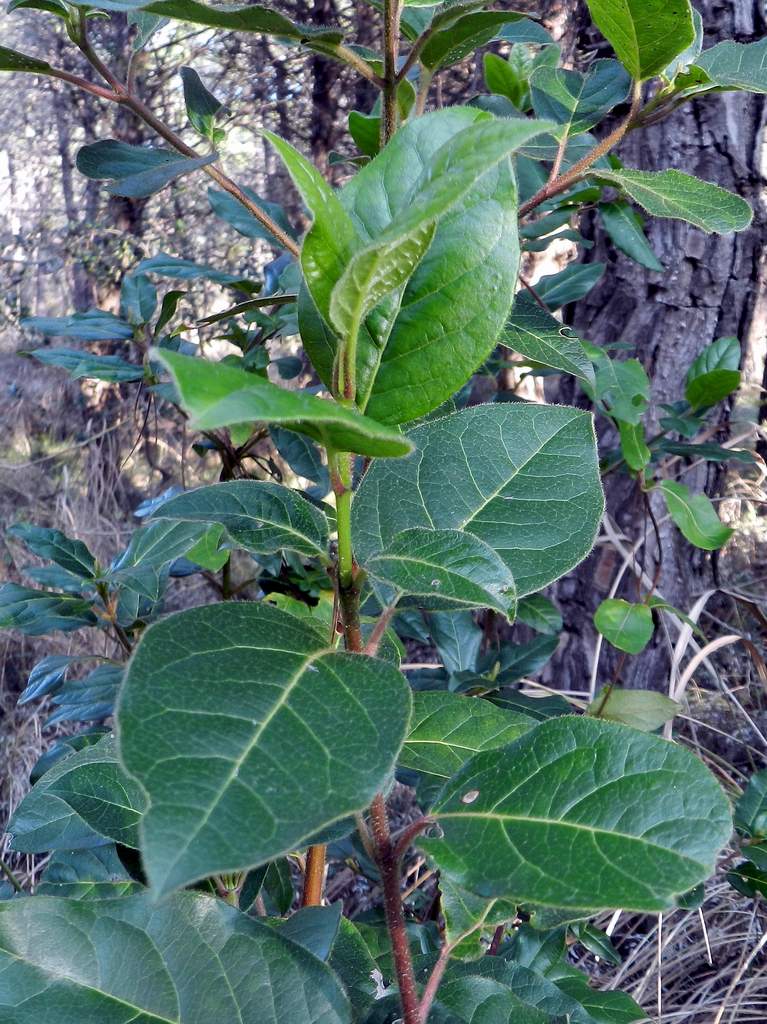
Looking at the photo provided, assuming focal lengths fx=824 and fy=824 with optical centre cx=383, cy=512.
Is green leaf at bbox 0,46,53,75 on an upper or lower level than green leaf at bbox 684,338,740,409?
upper

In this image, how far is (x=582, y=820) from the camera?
400mm

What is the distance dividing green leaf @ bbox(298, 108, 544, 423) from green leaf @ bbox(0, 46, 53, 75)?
1.21ft

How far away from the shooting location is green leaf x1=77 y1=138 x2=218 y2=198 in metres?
0.68

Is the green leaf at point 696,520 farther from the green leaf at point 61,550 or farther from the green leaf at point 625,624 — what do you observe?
the green leaf at point 61,550

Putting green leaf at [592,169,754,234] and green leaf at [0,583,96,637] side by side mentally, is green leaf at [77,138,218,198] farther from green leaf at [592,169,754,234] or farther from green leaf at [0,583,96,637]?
green leaf at [0,583,96,637]

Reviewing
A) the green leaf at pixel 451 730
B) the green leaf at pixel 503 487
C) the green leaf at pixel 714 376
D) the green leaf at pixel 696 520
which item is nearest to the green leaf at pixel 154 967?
the green leaf at pixel 451 730

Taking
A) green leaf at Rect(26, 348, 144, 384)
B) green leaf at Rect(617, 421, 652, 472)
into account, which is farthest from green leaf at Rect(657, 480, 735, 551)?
green leaf at Rect(26, 348, 144, 384)

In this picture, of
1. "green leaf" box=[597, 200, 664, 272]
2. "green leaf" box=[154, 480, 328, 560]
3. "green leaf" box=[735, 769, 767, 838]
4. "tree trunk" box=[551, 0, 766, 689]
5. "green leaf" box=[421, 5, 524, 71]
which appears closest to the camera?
"green leaf" box=[154, 480, 328, 560]

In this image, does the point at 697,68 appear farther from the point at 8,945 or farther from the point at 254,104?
the point at 254,104

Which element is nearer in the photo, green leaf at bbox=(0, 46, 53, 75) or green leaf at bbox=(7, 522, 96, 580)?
green leaf at bbox=(0, 46, 53, 75)

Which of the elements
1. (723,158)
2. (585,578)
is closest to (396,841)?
(585,578)

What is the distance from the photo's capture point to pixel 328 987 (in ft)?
1.62

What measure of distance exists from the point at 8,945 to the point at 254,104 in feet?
12.3

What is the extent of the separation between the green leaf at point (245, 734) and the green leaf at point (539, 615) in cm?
85
